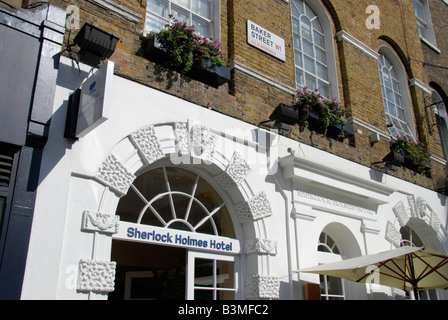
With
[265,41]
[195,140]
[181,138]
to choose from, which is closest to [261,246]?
[195,140]

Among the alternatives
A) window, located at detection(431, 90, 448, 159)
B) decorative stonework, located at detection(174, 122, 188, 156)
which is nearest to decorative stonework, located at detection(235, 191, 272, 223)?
decorative stonework, located at detection(174, 122, 188, 156)

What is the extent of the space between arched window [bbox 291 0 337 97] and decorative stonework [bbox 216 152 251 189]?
8.81 feet

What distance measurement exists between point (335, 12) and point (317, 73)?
5.35ft

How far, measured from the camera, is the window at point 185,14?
21.0 feet

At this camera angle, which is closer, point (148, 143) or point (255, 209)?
point (148, 143)

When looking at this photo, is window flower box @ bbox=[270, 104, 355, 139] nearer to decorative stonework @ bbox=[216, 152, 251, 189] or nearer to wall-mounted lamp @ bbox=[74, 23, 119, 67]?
decorative stonework @ bbox=[216, 152, 251, 189]

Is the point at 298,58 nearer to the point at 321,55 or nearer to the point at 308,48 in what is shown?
the point at 308,48

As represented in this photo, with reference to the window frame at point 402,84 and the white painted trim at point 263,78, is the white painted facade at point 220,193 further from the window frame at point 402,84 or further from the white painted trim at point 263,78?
the window frame at point 402,84

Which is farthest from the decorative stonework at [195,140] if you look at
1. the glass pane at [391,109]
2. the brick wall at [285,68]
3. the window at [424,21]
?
the window at [424,21]

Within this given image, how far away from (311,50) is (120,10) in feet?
15.3

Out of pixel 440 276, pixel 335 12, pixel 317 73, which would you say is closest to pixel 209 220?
pixel 440 276

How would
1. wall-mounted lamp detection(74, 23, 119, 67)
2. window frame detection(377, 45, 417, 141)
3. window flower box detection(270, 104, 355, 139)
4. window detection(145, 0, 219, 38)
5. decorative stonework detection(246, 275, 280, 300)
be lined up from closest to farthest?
wall-mounted lamp detection(74, 23, 119, 67), decorative stonework detection(246, 275, 280, 300), window detection(145, 0, 219, 38), window flower box detection(270, 104, 355, 139), window frame detection(377, 45, 417, 141)

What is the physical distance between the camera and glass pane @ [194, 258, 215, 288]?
5.69 m

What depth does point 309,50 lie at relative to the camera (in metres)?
8.89
